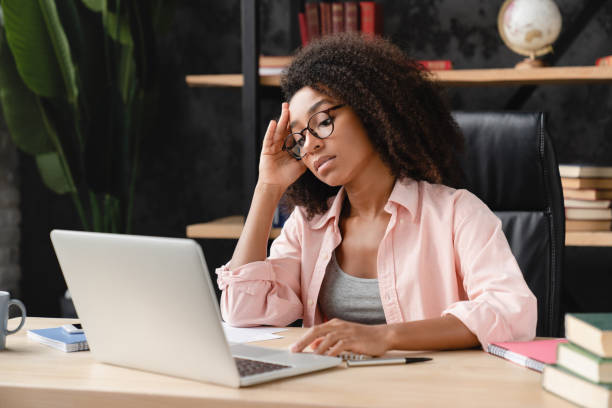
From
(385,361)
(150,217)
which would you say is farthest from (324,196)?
(150,217)

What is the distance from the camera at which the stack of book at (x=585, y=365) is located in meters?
0.82

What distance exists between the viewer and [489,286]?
48.9 inches

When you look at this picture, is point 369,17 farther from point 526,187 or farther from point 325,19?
point 526,187

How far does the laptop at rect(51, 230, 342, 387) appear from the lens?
0.89 m

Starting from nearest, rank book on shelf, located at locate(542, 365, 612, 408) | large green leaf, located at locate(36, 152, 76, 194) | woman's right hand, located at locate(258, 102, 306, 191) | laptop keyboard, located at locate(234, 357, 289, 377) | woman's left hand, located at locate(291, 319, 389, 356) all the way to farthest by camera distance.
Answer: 1. book on shelf, located at locate(542, 365, 612, 408)
2. laptop keyboard, located at locate(234, 357, 289, 377)
3. woman's left hand, located at locate(291, 319, 389, 356)
4. woman's right hand, located at locate(258, 102, 306, 191)
5. large green leaf, located at locate(36, 152, 76, 194)

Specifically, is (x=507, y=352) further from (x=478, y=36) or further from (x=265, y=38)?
(x=265, y=38)

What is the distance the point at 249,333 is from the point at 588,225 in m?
1.32

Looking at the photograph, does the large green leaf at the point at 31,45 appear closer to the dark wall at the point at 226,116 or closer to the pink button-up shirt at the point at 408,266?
the dark wall at the point at 226,116

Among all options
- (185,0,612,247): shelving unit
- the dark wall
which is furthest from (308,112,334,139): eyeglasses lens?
the dark wall

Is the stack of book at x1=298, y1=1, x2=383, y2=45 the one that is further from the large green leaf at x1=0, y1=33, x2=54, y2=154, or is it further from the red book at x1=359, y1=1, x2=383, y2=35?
the large green leaf at x1=0, y1=33, x2=54, y2=154

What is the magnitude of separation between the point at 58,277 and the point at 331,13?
5.12 feet

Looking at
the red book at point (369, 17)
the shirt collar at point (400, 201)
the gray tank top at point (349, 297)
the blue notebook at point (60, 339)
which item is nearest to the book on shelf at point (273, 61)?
A: the red book at point (369, 17)

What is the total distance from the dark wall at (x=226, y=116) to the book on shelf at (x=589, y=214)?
0.41m

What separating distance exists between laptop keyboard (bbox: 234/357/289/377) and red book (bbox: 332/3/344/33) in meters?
1.55
